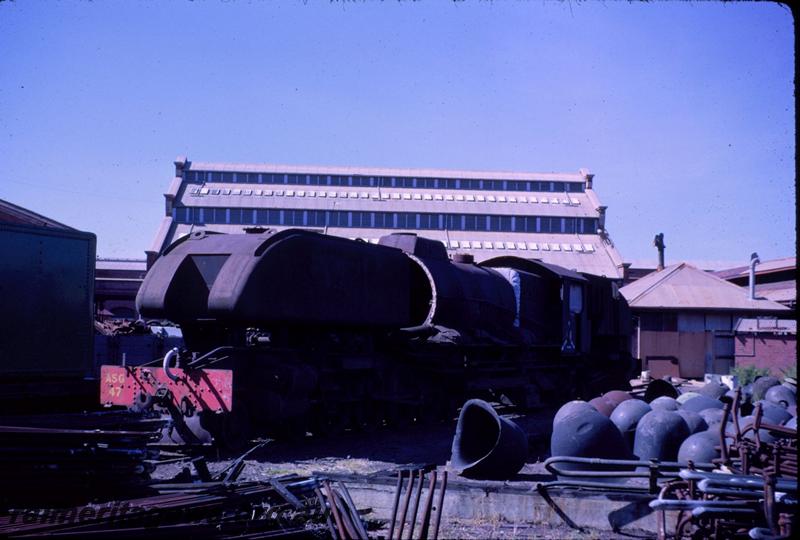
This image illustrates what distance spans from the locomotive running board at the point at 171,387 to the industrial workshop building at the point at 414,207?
1230 inches

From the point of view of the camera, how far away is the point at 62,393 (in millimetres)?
10312

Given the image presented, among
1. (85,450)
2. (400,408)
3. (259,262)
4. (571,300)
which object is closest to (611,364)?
(571,300)

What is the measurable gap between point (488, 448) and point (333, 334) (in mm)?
3654

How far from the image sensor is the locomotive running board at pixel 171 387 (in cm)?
1012

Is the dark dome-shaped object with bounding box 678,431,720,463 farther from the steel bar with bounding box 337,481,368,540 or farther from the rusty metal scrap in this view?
the steel bar with bounding box 337,481,368,540

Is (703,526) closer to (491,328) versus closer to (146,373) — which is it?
(146,373)

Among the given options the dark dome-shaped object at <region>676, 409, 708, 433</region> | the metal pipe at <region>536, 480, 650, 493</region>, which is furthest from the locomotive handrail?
the dark dome-shaped object at <region>676, 409, 708, 433</region>

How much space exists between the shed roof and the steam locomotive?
14.4 meters

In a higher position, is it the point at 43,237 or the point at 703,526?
the point at 43,237

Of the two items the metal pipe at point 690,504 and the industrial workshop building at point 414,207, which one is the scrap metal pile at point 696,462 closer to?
the metal pipe at point 690,504

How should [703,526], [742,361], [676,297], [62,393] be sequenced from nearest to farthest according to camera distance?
[703,526], [62,393], [742,361], [676,297]

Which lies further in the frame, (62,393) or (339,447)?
(339,447)

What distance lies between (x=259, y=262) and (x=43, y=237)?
10.3 feet

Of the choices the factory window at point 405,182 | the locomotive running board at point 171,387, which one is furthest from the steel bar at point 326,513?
the factory window at point 405,182
